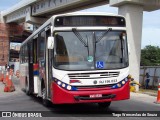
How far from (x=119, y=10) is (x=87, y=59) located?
57.6 feet

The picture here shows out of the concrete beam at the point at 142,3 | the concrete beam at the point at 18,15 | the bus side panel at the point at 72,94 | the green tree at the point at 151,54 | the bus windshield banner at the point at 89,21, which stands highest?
the concrete beam at the point at 18,15

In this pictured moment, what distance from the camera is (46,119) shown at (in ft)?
33.4

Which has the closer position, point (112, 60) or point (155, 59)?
point (112, 60)

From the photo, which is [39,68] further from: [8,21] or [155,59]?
[155,59]

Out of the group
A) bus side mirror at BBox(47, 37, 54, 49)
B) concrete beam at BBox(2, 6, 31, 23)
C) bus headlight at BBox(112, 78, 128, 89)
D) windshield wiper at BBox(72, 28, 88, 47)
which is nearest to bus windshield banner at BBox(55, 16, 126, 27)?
windshield wiper at BBox(72, 28, 88, 47)

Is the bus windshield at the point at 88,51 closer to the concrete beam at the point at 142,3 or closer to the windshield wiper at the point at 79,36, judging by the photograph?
the windshield wiper at the point at 79,36

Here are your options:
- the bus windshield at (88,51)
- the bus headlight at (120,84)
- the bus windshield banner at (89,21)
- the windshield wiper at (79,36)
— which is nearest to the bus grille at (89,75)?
the bus windshield at (88,51)

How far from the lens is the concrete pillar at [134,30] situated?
26766 mm

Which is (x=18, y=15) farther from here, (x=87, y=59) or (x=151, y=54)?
(x=87, y=59)

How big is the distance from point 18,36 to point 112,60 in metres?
64.5

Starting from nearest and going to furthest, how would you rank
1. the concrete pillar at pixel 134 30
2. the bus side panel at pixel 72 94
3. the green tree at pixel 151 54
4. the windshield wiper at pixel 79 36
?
1. the bus side panel at pixel 72 94
2. the windshield wiper at pixel 79 36
3. the concrete pillar at pixel 134 30
4. the green tree at pixel 151 54

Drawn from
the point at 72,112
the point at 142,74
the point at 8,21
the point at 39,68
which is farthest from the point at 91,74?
the point at 8,21

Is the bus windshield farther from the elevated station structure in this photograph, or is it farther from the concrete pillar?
the concrete pillar

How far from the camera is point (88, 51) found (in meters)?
10.9
